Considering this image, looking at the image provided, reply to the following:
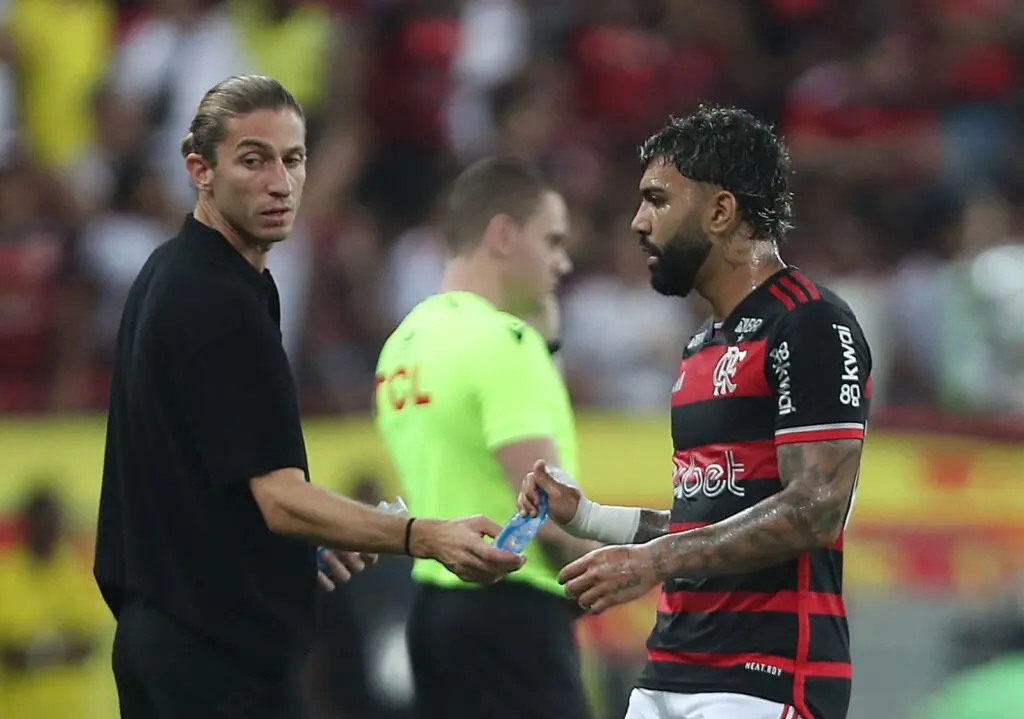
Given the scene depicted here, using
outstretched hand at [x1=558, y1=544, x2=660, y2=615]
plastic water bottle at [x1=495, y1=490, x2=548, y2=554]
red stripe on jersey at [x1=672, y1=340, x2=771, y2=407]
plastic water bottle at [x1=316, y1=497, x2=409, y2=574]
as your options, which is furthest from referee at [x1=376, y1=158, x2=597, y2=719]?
outstretched hand at [x1=558, y1=544, x2=660, y2=615]

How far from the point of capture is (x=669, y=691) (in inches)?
187

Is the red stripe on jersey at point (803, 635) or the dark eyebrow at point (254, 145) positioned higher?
the dark eyebrow at point (254, 145)

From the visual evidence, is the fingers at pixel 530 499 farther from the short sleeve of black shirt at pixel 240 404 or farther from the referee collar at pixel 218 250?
the referee collar at pixel 218 250

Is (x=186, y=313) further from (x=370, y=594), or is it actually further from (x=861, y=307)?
(x=861, y=307)

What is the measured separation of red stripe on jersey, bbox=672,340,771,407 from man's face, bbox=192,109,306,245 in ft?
3.85

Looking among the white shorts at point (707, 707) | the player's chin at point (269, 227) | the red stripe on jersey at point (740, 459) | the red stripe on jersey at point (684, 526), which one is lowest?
the white shorts at point (707, 707)

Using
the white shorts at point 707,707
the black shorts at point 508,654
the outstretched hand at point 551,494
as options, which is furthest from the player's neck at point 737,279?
the black shorts at point 508,654

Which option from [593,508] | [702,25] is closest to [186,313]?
[593,508]

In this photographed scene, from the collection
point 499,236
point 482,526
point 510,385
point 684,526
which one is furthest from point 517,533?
point 499,236

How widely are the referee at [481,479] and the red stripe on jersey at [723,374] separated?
95 cm

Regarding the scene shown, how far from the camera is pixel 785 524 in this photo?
14.5ft

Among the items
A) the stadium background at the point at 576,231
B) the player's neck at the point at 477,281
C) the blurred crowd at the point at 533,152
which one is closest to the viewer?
the player's neck at the point at 477,281

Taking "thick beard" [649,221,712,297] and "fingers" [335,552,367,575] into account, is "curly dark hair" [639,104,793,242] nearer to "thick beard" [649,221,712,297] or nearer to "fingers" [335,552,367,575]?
"thick beard" [649,221,712,297]

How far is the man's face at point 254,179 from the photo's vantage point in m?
4.85
